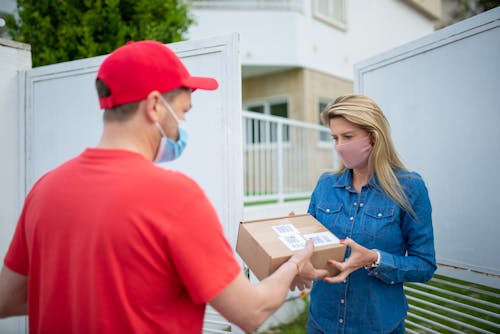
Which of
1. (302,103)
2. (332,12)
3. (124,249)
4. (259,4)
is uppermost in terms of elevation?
(332,12)

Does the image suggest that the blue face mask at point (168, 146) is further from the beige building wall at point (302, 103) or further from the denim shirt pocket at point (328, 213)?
the beige building wall at point (302, 103)

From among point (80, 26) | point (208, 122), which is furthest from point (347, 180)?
point (80, 26)

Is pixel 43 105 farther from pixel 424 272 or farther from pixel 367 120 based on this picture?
pixel 424 272

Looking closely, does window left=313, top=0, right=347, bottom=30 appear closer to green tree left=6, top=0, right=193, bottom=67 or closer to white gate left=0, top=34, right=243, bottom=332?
green tree left=6, top=0, right=193, bottom=67

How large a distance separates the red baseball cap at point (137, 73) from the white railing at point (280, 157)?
4.37 metres

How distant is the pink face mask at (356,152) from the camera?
193cm

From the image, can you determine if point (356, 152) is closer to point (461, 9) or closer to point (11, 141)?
point (11, 141)

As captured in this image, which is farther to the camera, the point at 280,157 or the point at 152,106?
the point at 280,157

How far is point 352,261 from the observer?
1644mm

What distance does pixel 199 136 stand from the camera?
2240mm

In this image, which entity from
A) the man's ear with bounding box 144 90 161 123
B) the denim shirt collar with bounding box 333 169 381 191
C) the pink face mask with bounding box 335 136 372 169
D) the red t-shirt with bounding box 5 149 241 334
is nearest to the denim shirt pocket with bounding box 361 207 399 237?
the denim shirt collar with bounding box 333 169 381 191

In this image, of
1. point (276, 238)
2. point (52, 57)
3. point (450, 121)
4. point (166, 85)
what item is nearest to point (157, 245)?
point (166, 85)

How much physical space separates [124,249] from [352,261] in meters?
1.09

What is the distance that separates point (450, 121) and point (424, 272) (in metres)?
1.16
